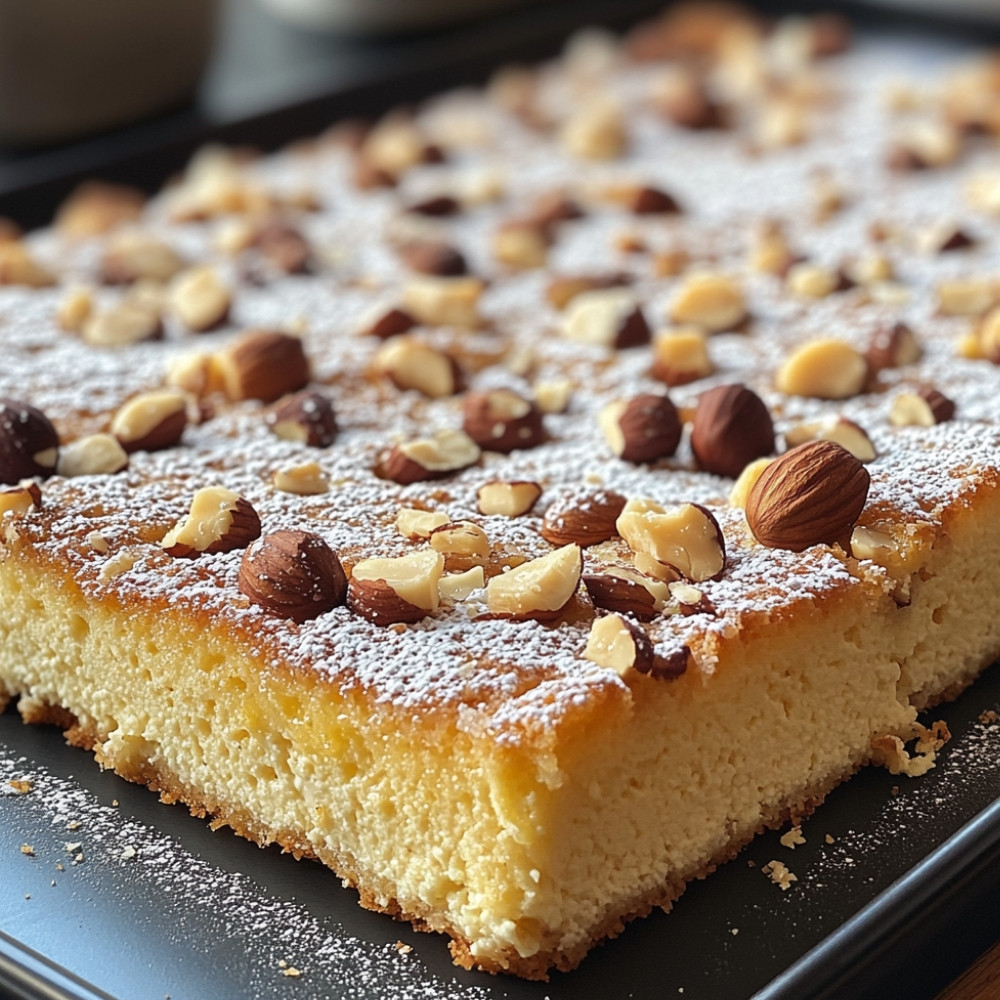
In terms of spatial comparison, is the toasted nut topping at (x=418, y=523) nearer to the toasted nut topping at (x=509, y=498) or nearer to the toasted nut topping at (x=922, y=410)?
the toasted nut topping at (x=509, y=498)

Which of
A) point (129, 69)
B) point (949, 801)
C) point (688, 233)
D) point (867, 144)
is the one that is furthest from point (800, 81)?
point (949, 801)

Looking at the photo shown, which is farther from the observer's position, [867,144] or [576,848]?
[867,144]

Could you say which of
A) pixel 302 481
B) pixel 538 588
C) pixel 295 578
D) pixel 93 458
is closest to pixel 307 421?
pixel 302 481

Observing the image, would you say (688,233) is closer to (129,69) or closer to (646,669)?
(646,669)

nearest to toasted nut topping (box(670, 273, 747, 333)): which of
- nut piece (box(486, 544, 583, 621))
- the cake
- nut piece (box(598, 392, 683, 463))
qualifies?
the cake

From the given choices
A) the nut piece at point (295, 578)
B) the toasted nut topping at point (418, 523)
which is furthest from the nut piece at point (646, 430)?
the nut piece at point (295, 578)

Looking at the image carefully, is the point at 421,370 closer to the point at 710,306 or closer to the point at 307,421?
the point at 307,421

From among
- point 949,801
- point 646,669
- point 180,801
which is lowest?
point 180,801
